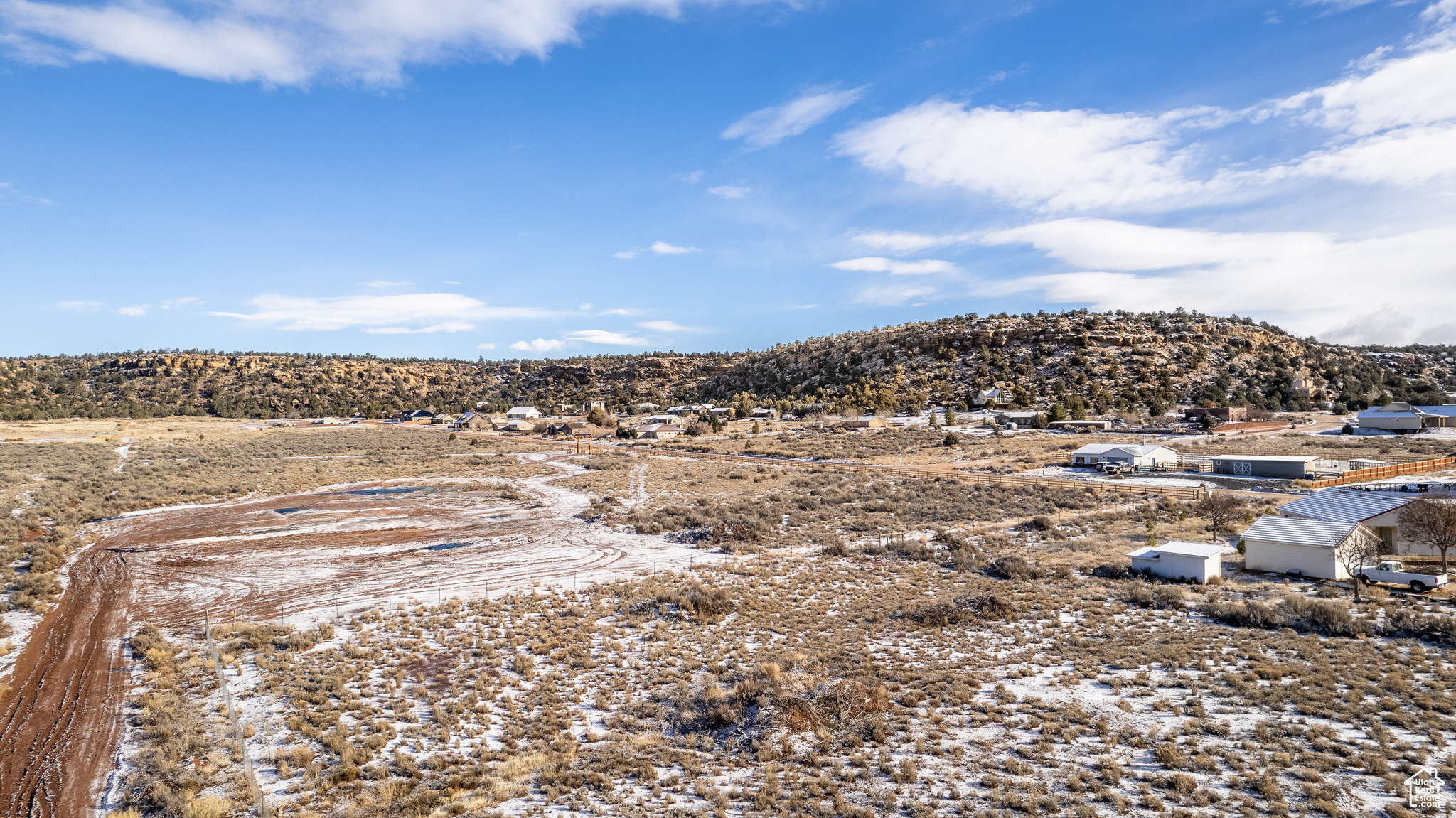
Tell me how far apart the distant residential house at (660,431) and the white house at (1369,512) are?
72267 mm

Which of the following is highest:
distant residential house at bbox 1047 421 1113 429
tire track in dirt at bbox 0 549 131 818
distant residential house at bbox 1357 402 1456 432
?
distant residential house at bbox 1357 402 1456 432

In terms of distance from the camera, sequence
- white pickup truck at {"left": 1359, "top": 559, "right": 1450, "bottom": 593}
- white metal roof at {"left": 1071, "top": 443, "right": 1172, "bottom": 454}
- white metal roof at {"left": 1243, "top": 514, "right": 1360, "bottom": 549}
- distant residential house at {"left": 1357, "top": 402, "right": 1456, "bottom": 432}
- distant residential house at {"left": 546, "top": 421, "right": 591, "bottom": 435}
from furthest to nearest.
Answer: distant residential house at {"left": 546, "top": 421, "right": 591, "bottom": 435} < distant residential house at {"left": 1357, "top": 402, "right": 1456, "bottom": 432} < white metal roof at {"left": 1071, "top": 443, "right": 1172, "bottom": 454} < white metal roof at {"left": 1243, "top": 514, "right": 1360, "bottom": 549} < white pickup truck at {"left": 1359, "top": 559, "right": 1450, "bottom": 593}

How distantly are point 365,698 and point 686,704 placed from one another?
772 centimetres

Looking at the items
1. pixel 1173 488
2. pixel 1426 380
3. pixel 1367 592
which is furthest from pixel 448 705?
pixel 1426 380

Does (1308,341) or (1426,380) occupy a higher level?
(1308,341)

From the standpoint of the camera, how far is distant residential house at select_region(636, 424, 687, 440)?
306 feet

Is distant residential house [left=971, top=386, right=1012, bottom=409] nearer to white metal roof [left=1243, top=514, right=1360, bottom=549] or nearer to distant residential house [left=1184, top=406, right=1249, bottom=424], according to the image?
distant residential house [left=1184, top=406, right=1249, bottom=424]

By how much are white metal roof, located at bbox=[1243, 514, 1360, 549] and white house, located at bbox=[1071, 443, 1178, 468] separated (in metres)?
26.1

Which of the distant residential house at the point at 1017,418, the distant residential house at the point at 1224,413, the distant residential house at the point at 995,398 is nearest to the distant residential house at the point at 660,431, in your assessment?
the distant residential house at the point at 1017,418

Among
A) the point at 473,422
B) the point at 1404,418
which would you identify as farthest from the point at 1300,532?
the point at 473,422

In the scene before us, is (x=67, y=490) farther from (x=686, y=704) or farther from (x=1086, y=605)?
(x=1086, y=605)

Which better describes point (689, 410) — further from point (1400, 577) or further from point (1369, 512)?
point (1400, 577)

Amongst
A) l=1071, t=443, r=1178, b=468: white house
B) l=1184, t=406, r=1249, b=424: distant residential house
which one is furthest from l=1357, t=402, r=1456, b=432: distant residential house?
l=1071, t=443, r=1178, b=468: white house

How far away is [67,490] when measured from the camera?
4475 cm
